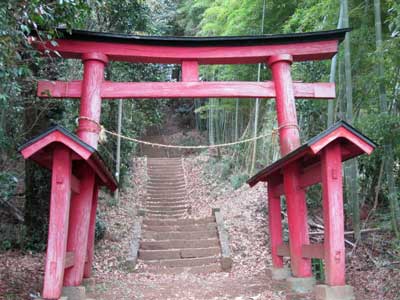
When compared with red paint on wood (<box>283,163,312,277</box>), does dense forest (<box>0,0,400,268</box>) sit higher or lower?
higher

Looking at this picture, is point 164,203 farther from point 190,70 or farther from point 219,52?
point 219,52

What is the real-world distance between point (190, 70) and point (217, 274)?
10.4 ft

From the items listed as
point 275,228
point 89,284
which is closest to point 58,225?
point 89,284

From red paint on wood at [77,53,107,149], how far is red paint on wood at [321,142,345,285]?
2699mm

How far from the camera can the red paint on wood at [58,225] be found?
3643 mm

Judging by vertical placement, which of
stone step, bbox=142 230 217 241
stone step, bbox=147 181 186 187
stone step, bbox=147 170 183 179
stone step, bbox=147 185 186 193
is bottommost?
stone step, bbox=142 230 217 241

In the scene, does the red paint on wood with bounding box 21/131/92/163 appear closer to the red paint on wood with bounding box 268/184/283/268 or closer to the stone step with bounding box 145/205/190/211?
the red paint on wood with bounding box 268/184/283/268

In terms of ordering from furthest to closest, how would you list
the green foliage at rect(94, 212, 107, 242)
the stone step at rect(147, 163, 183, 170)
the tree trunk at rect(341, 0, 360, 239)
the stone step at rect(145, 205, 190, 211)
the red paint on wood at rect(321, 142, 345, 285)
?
the stone step at rect(147, 163, 183, 170) < the stone step at rect(145, 205, 190, 211) < the green foliage at rect(94, 212, 107, 242) < the tree trunk at rect(341, 0, 360, 239) < the red paint on wood at rect(321, 142, 345, 285)

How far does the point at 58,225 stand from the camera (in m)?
3.76

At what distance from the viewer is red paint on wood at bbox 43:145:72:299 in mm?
3643

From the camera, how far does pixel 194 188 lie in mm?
12828

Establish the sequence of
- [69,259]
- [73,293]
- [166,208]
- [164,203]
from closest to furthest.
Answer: [69,259], [73,293], [166,208], [164,203]

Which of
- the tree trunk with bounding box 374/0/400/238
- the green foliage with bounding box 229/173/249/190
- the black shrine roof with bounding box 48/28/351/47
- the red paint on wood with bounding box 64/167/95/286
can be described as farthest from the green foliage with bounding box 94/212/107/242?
the tree trunk with bounding box 374/0/400/238

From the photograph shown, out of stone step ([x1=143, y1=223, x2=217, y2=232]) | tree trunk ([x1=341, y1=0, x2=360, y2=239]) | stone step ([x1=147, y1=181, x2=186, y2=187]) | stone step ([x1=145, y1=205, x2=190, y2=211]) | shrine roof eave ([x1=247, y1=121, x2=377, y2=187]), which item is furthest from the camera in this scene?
stone step ([x1=147, y1=181, x2=186, y2=187])
